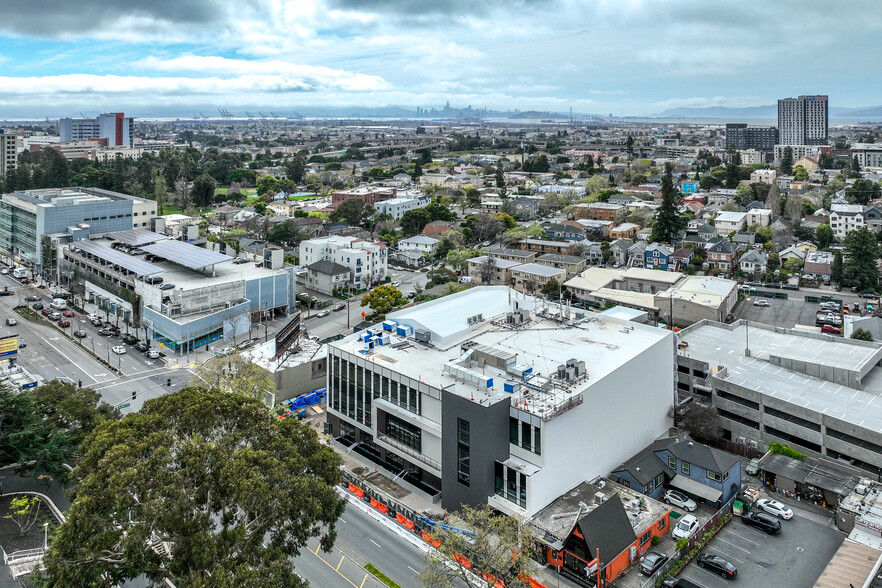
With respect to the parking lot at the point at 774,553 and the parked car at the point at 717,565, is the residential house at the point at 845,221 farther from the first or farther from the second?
the parked car at the point at 717,565

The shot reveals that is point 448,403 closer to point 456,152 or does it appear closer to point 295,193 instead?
point 295,193

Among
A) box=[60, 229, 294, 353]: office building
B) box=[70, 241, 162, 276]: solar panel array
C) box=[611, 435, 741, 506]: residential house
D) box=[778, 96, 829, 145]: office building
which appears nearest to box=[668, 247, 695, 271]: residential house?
box=[60, 229, 294, 353]: office building

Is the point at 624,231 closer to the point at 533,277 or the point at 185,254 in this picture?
the point at 533,277

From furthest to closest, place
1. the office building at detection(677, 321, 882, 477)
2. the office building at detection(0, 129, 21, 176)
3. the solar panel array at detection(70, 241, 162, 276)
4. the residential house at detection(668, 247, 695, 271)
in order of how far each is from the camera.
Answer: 1. the office building at detection(0, 129, 21, 176)
2. the residential house at detection(668, 247, 695, 271)
3. the solar panel array at detection(70, 241, 162, 276)
4. the office building at detection(677, 321, 882, 477)

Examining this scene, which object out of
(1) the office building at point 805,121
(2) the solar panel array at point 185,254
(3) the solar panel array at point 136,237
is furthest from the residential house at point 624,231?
(1) the office building at point 805,121

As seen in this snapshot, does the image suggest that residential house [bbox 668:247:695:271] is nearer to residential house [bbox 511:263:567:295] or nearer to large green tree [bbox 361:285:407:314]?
residential house [bbox 511:263:567:295]
